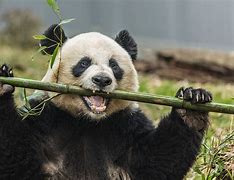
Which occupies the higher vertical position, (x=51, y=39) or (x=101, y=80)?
(x=51, y=39)

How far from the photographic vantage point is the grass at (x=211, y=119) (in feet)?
19.9

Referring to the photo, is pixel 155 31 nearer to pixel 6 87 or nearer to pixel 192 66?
pixel 192 66

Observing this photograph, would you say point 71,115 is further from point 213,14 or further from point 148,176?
point 213,14

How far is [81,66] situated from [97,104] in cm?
57

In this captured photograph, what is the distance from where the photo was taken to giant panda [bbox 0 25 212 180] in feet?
19.0

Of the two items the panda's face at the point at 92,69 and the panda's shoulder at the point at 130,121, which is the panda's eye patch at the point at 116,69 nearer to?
the panda's face at the point at 92,69

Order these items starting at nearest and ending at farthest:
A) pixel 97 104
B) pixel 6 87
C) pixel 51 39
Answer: pixel 6 87 < pixel 97 104 < pixel 51 39

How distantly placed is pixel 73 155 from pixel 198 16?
17.8 metres

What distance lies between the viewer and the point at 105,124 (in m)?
6.21

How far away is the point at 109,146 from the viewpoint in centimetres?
614

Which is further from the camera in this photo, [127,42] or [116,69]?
[127,42]

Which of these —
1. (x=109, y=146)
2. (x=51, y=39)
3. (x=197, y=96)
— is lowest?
(x=109, y=146)

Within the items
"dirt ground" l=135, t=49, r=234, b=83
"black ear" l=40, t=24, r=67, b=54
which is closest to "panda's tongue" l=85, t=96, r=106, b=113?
"black ear" l=40, t=24, r=67, b=54

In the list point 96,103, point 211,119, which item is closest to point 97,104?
point 96,103
